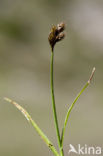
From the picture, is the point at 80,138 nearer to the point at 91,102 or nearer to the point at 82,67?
the point at 91,102

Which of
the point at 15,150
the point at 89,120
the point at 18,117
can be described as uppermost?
the point at 15,150

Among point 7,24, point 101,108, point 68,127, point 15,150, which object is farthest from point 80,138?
point 7,24

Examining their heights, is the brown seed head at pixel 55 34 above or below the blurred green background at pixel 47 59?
above

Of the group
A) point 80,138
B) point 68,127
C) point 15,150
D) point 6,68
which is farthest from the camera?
point 6,68

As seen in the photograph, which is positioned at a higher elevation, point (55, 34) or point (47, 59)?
point (55, 34)

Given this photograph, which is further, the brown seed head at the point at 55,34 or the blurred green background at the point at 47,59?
the blurred green background at the point at 47,59

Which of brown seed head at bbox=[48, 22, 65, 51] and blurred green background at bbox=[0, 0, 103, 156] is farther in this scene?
blurred green background at bbox=[0, 0, 103, 156]

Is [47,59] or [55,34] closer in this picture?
[55,34]

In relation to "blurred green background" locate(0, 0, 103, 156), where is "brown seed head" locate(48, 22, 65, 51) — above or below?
above
